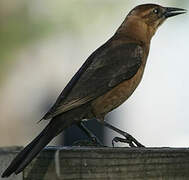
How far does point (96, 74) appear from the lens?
518 cm

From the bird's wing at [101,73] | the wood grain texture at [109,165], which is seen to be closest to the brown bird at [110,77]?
the bird's wing at [101,73]

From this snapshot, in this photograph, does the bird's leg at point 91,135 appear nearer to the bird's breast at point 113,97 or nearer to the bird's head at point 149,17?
the bird's breast at point 113,97

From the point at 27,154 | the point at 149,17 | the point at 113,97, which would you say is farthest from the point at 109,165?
the point at 149,17

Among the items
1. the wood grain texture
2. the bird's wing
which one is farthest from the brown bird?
the wood grain texture

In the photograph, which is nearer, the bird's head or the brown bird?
the brown bird

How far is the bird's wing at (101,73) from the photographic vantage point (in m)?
4.76

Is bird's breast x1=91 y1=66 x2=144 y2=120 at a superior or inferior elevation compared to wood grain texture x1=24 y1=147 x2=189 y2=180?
inferior

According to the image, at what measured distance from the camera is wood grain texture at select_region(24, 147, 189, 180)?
3156mm

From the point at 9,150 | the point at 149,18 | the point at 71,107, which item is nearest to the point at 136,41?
the point at 149,18

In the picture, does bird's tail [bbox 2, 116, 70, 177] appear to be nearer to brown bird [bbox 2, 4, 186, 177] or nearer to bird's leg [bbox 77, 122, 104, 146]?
brown bird [bbox 2, 4, 186, 177]

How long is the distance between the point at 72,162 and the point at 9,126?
6.14 metres

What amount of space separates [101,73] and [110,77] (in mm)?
63

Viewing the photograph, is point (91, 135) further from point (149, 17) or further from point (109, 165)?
point (109, 165)

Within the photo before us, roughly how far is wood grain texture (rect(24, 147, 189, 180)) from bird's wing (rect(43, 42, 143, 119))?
52.0 inches
